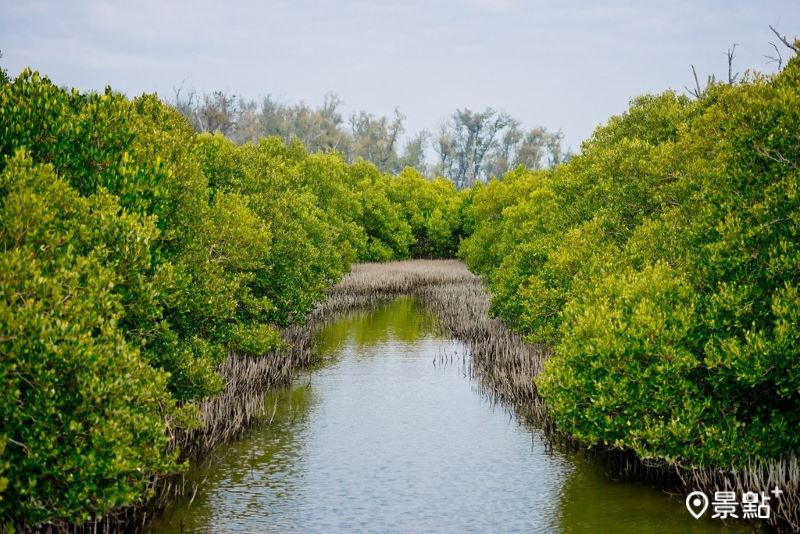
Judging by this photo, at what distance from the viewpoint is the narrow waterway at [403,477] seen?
1125 cm

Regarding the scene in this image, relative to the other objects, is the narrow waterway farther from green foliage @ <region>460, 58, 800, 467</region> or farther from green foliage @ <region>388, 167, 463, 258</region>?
green foliage @ <region>388, 167, 463, 258</region>

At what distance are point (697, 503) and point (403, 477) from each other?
4.71 meters

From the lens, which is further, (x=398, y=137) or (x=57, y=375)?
(x=398, y=137)

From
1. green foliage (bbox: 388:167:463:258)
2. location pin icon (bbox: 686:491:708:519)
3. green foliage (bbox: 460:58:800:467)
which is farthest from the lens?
green foliage (bbox: 388:167:463:258)

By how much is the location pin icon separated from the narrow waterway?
0.45 feet

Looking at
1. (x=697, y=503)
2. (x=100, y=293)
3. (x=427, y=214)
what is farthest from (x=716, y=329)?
(x=427, y=214)

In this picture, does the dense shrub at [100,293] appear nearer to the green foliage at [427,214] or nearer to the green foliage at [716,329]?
the green foliage at [716,329]

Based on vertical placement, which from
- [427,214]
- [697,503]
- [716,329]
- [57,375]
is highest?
[427,214]

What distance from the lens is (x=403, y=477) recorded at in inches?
523

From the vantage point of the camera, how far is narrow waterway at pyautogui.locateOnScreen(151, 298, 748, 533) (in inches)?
443

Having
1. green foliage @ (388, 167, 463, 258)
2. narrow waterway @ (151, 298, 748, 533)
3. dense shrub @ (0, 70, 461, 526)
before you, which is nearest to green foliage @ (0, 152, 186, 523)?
dense shrub @ (0, 70, 461, 526)

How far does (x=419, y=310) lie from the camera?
1396 inches

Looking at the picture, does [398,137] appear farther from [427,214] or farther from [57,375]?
[57,375]

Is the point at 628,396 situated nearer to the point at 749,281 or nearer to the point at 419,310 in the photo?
the point at 749,281
